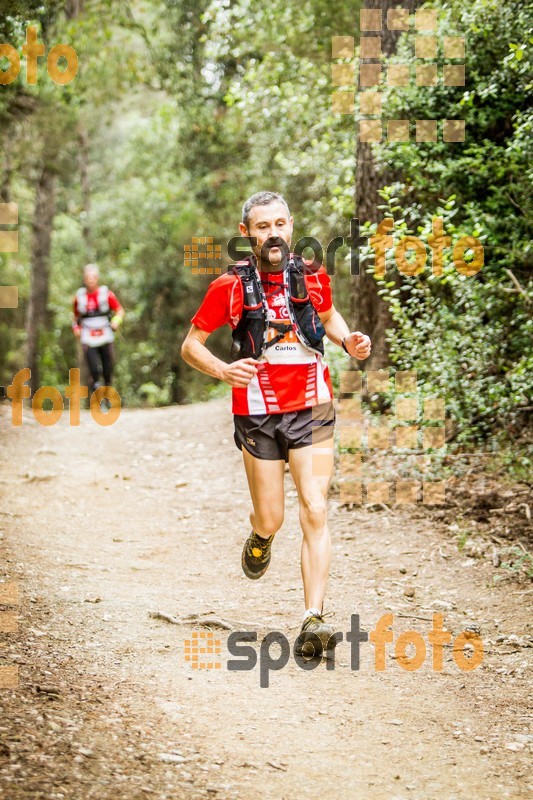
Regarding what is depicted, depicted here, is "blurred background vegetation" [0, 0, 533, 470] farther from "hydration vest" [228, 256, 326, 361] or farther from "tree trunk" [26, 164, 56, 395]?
"hydration vest" [228, 256, 326, 361]

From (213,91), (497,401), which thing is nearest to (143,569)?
(497,401)

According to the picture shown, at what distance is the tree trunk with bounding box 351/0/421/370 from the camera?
353 inches

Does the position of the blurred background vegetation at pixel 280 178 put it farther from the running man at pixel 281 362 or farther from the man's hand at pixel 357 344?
the running man at pixel 281 362

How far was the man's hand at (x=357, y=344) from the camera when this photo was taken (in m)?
4.51

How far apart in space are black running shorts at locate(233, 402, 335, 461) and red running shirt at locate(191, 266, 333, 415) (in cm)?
4

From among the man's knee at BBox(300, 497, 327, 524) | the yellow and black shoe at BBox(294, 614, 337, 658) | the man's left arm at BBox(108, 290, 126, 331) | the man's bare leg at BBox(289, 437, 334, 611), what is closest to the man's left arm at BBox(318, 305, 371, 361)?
the man's bare leg at BBox(289, 437, 334, 611)

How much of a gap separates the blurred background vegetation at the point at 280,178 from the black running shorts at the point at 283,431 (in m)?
2.61

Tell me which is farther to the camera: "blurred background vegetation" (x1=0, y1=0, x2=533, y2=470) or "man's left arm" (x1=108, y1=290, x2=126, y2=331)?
"man's left arm" (x1=108, y1=290, x2=126, y2=331)

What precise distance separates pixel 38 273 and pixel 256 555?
58.3 ft

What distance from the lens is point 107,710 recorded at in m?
3.72

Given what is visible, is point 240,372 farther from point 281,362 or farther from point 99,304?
point 99,304

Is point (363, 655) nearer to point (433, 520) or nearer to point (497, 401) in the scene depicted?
point (433, 520)

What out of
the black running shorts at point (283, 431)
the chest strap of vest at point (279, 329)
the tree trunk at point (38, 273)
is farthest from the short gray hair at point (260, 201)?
the tree trunk at point (38, 273)

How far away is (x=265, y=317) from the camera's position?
4.51 meters
